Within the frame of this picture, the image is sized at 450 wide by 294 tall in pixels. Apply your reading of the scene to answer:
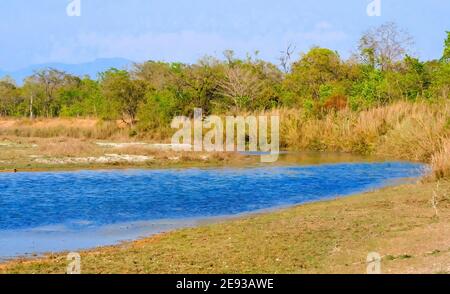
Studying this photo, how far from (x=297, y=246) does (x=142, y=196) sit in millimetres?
8907

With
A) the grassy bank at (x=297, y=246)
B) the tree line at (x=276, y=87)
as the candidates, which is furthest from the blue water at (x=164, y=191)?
the tree line at (x=276, y=87)

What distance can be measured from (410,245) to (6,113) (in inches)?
2628

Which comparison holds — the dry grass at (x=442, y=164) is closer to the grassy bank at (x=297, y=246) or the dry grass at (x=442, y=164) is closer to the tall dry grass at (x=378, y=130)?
the grassy bank at (x=297, y=246)

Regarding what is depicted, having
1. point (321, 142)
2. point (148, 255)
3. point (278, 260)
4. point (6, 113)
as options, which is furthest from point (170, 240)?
point (6, 113)

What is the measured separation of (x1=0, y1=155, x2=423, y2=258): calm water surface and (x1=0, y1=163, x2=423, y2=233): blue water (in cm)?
2

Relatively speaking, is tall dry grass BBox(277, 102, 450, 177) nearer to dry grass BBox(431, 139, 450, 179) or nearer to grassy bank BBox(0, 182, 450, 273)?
dry grass BBox(431, 139, 450, 179)

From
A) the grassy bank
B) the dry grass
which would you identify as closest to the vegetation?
the dry grass

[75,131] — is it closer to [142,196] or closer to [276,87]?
[276,87]

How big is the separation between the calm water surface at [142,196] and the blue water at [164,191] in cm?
2

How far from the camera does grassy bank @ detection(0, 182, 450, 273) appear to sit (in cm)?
905

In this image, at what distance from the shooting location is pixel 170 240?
38.7 ft

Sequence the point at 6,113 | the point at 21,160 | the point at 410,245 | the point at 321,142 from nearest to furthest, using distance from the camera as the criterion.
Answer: the point at 410,245
the point at 21,160
the point at 321,142
the point at 6,113
